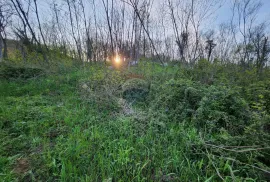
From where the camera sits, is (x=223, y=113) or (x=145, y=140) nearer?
(x=145, y=140)

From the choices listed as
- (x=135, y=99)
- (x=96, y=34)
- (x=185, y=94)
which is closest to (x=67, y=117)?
(x=135, y=99)

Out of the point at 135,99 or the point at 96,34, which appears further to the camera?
the point at 96,34

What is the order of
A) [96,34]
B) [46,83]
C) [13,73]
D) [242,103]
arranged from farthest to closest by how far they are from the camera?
[96,34] < [13,73] < [46,83] < [242,103]

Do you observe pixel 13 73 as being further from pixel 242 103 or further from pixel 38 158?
pixel 242 103

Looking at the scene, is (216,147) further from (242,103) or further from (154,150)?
(242,103)

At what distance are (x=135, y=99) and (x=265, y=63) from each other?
862cm

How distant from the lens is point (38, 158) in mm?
1495

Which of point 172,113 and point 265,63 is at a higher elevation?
point 265,63

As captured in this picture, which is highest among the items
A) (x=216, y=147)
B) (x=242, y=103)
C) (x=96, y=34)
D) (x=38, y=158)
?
(x=96, y=34)

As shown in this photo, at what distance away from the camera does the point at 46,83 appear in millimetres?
4961

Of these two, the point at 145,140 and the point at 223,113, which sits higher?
the point at 223,113

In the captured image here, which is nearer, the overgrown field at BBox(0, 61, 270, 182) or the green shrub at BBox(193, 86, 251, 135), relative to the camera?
the overgrown field at BBox(0, 61, 270, 182)

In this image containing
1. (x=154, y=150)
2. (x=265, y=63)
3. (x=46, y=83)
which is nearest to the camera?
(x=154, y=150)

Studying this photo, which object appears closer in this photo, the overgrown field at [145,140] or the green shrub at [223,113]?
the overgrown field at [145,140]
